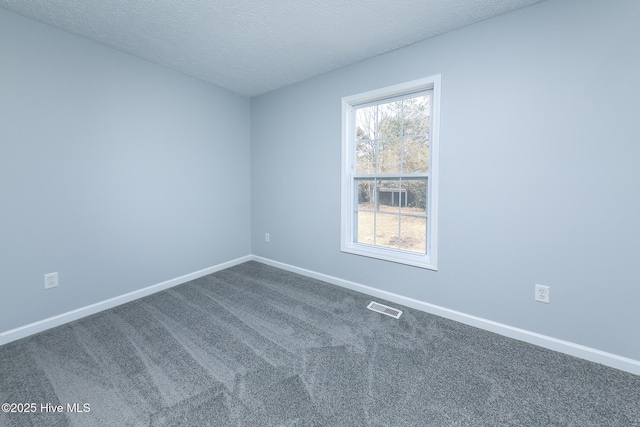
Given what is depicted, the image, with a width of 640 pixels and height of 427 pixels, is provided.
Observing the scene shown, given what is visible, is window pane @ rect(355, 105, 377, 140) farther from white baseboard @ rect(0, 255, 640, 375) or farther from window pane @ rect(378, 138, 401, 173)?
white baseboard @ rect(0, 255, 640, 375)

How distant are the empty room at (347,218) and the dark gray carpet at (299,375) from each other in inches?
0.6

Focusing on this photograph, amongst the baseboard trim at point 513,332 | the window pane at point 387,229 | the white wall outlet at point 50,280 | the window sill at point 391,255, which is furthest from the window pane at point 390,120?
the white wall outlet at point 50,280

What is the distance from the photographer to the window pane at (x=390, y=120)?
2604 mm

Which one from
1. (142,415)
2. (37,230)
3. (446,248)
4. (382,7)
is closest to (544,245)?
(446,248)

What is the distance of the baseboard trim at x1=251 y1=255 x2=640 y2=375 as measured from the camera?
5.47 feet

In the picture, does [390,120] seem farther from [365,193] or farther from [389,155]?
[365,193]

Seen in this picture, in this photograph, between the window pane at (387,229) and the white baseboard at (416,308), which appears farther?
the window pane at (387,229)

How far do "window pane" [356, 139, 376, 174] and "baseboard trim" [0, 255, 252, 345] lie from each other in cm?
240

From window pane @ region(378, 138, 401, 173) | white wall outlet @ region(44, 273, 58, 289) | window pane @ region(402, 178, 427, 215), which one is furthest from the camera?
window pane @ region(378, 138, 401, 173)

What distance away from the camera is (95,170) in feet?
7.74

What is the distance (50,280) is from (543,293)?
3.97 meters

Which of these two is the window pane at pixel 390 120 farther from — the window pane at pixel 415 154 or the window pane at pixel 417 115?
the window pane at pixel 415 154

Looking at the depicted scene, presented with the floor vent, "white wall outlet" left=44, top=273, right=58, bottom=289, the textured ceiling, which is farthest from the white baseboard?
the textured ceiling

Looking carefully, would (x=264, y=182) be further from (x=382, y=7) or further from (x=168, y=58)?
(x=382, y=7)
